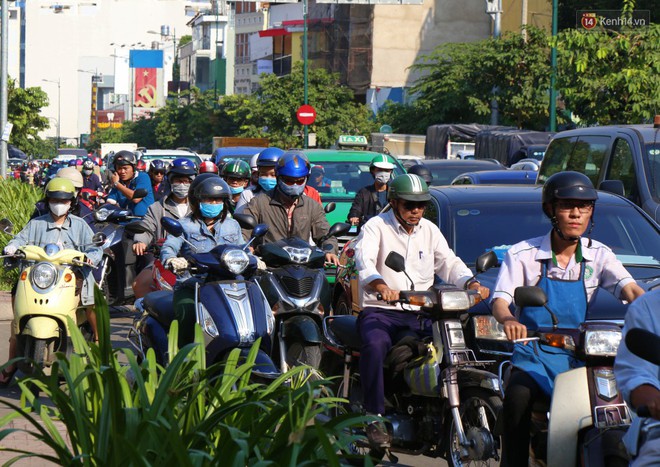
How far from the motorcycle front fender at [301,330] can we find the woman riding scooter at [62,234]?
1.98m

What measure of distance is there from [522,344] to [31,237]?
517 centimetres

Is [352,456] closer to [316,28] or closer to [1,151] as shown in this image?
[1,151]

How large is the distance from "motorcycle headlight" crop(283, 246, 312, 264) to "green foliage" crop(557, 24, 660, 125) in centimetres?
1296

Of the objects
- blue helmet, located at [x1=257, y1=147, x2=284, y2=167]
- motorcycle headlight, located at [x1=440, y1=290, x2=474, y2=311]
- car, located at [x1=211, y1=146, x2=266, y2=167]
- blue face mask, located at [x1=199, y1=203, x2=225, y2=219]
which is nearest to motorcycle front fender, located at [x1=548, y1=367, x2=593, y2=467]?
motorcycle headlight, located at [x1=440, y1=290, x2=474, y2=311]

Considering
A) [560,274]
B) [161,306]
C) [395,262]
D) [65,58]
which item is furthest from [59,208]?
[65,58]

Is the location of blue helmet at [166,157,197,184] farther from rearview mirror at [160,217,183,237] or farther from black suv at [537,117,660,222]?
black suv at [537,117,660,222]

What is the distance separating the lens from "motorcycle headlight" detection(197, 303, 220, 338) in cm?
725

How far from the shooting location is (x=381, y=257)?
7.30m

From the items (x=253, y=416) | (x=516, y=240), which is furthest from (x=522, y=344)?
(x=516, y=240)

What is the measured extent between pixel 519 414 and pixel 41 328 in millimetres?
4728

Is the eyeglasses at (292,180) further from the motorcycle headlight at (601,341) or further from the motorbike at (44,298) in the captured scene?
the motorcycle headlight at (601,341)

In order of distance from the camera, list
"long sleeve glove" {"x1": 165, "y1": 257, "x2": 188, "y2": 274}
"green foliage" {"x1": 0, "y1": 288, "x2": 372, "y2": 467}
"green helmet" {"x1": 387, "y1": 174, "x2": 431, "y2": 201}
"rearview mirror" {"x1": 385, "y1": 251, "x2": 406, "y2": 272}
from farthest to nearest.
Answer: "long sleeve glove" {"x1": 165, "y1": 257, "x2": 188, "y2": 274} → "green helmet" {"x1": 387, "y1": 174, "x2": 431, "y2": 201} → "rearview mirror" {"x1": 385, "y1": 251, "x2": 406, "y2": 272} → "green foliage" {"x1": 0, "y1": 288, "x2": 372, "y2": 467}

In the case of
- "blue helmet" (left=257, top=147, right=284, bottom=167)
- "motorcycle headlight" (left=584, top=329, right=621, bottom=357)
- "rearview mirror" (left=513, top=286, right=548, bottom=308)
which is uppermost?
"blue helmet" (left=257, top=147, right=284, bottom=167)

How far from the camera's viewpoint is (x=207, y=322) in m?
7.31
